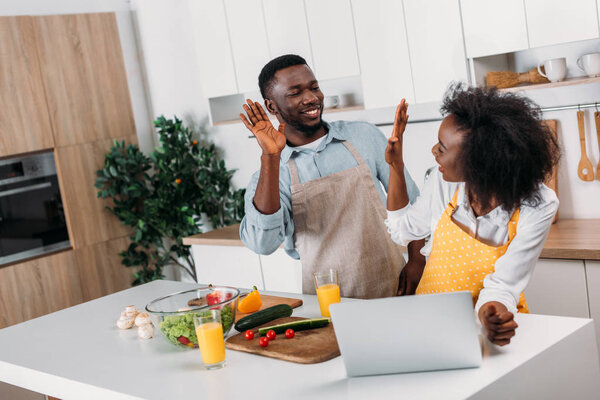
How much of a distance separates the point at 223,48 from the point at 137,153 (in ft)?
3.69

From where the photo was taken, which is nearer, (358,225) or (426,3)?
(358,225)

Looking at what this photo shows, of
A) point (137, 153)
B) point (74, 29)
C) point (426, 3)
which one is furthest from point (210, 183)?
Result: point (426, 3)

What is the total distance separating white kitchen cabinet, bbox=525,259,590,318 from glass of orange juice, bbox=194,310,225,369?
1.64 m

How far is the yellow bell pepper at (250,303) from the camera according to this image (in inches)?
84.4

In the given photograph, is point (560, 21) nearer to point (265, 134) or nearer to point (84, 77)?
point (265, 134)

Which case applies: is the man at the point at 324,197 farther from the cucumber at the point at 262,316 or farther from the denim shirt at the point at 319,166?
the cucumber at the point at 262,316

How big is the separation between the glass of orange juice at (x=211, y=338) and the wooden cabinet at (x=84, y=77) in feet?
10.3

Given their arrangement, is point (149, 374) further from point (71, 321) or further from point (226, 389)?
point (71, 321)

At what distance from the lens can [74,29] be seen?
4.61 meters

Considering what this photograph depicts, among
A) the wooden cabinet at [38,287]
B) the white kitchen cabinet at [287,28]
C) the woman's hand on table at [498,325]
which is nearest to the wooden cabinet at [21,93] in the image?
the wooden cabinet at [38,287]

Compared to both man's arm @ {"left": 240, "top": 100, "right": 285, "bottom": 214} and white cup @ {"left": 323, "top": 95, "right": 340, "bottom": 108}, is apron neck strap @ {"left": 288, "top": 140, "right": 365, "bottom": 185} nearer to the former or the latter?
man's arm @ {"left": 240, "top": 100, "right": 285, "bottom": 214}

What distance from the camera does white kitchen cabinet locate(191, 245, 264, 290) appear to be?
4.12 m

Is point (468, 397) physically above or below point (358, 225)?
below

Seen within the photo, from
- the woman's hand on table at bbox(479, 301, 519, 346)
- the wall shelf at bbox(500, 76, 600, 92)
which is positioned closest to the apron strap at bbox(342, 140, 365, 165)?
the woman's hand on table at bbox(479, 301, 519, 346)
